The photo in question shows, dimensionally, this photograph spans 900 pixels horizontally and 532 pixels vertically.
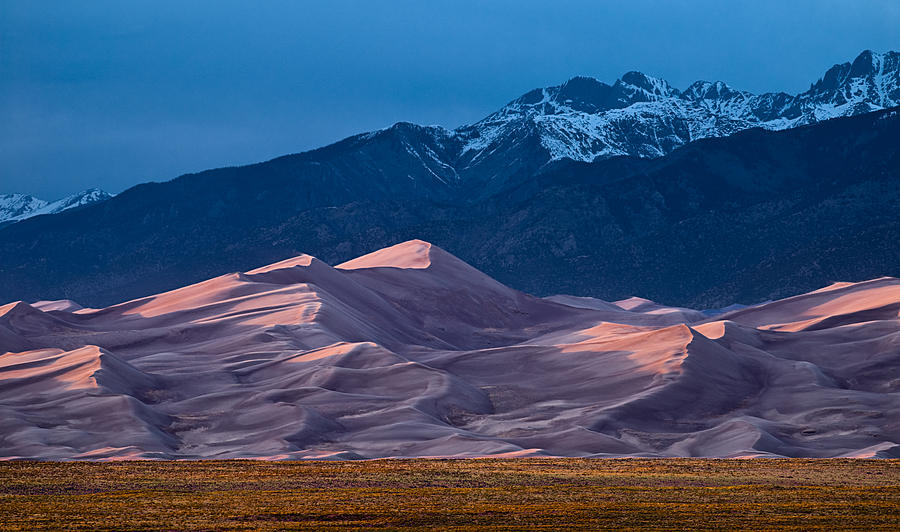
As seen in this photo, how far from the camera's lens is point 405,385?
6206cm

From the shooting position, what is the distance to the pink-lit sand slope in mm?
49406

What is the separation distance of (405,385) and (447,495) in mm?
34257

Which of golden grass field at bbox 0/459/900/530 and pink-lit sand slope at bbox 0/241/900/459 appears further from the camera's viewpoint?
pink-lit sand slope at bbox 0/241/900/459

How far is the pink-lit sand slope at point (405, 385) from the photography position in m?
49.4

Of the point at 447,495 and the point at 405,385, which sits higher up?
the point at 405,385

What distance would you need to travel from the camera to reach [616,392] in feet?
204

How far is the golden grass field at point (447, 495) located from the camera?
78.6 ft

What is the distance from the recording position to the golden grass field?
78.6ft

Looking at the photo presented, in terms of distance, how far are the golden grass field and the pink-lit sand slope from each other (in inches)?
401

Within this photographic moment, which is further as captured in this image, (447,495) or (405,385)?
(405,385)

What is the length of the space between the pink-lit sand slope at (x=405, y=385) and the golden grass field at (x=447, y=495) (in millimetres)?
10188

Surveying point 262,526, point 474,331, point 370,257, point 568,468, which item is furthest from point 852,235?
point 262,526

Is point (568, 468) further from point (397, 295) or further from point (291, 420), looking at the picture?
point (397, 295)

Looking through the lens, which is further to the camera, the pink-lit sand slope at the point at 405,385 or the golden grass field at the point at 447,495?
the pink-lit sand slope at the point at 405,385
